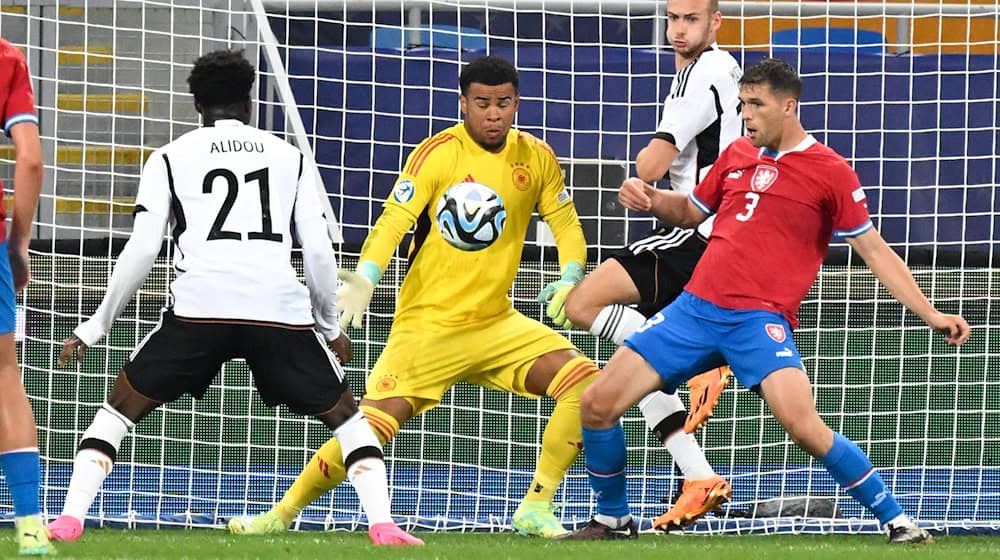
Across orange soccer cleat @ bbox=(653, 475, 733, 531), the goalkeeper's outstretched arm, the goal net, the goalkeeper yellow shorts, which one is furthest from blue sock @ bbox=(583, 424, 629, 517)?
the goalkeeper's outstretched arm

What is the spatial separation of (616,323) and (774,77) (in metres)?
1.29

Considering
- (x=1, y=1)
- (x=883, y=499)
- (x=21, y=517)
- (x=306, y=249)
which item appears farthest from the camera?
(x=1, y=1)

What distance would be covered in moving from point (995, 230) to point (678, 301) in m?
4.40

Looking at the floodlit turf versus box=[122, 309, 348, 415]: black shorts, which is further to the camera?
box=[122, 309, 348, 415]: black shorts

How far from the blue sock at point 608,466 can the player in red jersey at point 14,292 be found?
209 cm

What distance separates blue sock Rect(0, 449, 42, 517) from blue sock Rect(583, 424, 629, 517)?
208 cm

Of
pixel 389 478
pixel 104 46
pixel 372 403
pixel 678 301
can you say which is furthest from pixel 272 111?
pixel 678 301

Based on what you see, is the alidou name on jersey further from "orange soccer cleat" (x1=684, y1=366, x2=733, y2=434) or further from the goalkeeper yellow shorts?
"orange soccer cleat" (x1=684, y1=366, x2=733, y2=434)

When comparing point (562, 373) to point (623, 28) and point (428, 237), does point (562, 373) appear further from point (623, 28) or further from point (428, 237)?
point (623, 28)

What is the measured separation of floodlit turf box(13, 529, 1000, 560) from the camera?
18.8 ft

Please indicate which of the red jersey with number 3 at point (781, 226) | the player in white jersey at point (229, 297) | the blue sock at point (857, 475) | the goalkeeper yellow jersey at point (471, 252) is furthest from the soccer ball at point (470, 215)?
the blue sock at point (857, 475)

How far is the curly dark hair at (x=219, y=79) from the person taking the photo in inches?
241

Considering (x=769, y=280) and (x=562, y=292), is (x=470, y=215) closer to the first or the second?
(x=562, y=292)

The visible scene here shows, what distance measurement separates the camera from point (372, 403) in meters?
7.04
